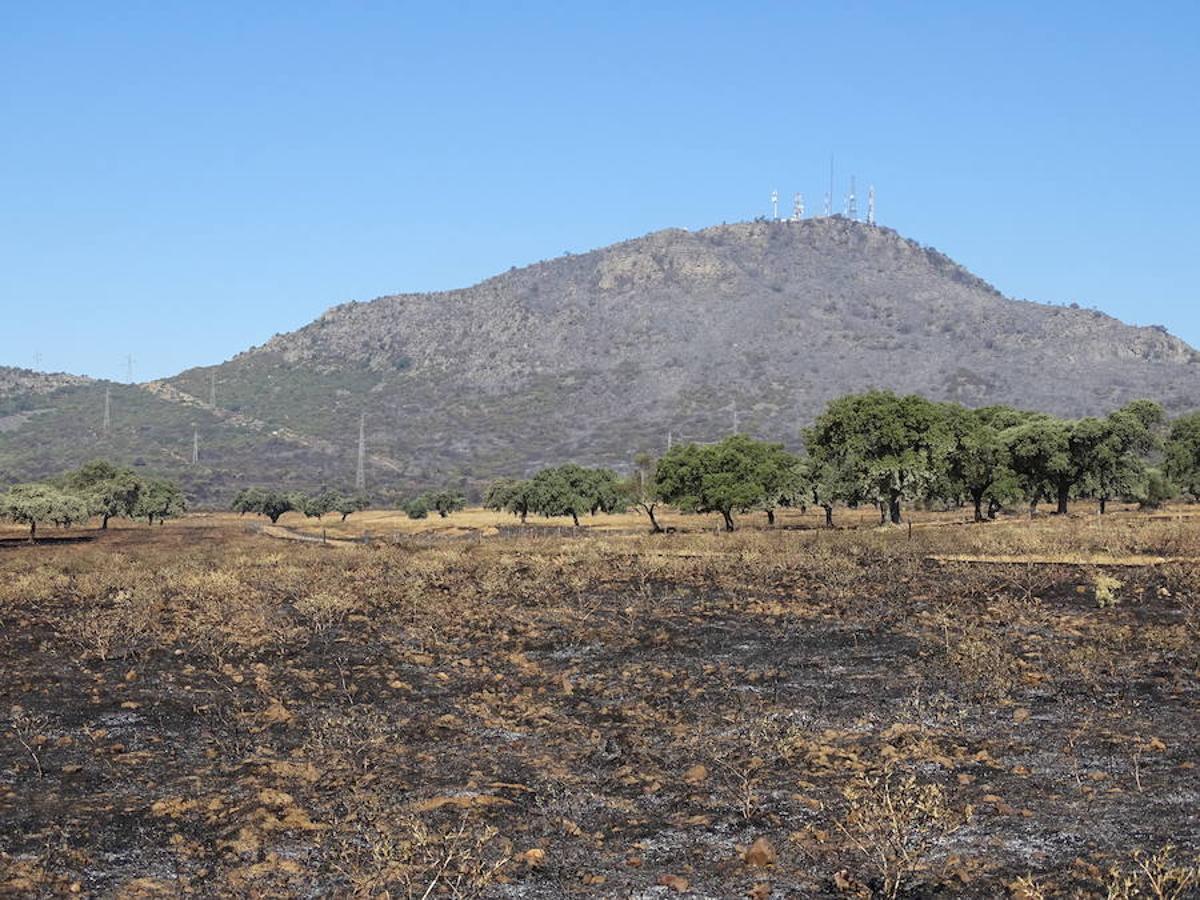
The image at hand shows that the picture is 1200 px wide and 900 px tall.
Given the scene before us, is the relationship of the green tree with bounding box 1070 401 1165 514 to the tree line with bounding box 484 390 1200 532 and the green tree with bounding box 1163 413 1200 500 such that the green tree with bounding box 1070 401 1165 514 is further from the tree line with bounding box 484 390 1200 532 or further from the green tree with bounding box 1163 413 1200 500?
the green tree with bounding box 1163 413 1200 500

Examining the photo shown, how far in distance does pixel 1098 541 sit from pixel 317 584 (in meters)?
26.1

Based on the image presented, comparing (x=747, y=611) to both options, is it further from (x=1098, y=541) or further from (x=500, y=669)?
(x=1098, y=541)

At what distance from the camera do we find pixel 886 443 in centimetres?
6681

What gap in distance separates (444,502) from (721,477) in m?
79.6

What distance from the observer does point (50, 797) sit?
12.2m

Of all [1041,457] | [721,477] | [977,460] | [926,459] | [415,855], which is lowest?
[415,855]

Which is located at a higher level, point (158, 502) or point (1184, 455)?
point (1184, 455)

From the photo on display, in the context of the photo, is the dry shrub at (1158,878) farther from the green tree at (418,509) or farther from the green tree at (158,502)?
the green tree at (418,509)

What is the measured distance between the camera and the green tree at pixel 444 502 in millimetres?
148250

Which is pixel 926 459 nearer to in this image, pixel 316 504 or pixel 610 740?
pixel 610 740

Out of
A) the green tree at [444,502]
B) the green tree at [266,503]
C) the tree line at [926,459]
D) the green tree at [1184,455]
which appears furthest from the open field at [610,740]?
the green tree at [266,503]

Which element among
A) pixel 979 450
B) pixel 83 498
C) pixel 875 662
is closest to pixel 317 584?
pixel 875 662

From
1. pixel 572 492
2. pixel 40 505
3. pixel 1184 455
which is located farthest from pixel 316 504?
pixel 1184 455

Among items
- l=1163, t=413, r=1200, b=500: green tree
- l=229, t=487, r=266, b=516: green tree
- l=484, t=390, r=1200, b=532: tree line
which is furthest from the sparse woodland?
l=229, t=487, r=266, b=516: green tree
